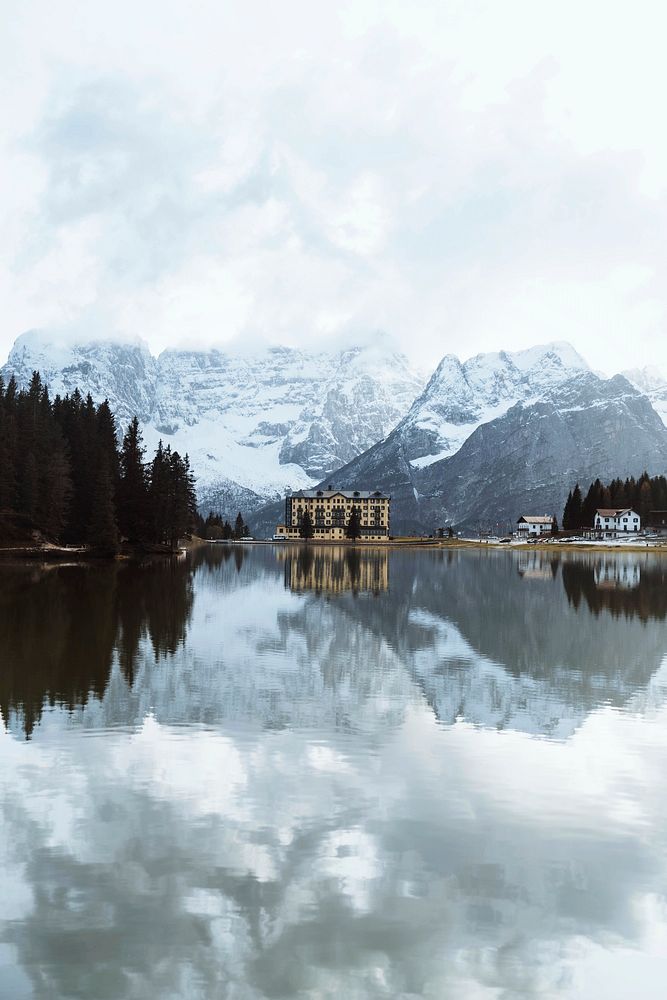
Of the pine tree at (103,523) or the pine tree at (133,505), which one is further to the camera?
the pine tree at (133,505)

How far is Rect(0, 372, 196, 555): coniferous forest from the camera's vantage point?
105 metres

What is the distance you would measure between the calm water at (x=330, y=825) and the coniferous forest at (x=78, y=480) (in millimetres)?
79049

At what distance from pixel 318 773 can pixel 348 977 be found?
6.85 metres

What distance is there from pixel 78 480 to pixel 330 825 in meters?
115

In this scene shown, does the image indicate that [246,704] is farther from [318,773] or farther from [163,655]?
[163,655]

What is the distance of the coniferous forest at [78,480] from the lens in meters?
105

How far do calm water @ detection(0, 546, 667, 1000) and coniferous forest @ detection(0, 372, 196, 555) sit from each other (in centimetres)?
7905

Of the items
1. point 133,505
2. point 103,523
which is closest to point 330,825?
point 103,523

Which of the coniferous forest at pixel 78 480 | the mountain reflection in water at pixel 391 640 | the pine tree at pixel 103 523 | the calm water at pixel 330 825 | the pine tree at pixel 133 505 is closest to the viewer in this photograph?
the calm water at pixel 330 825

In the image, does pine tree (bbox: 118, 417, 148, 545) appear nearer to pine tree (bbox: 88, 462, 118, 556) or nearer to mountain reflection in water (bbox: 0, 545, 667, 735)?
pine tree (bbox: 88, 462, 118, 556)

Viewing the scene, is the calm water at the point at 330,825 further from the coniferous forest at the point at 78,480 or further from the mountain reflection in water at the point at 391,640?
the coniferous forest at the point at 78,480

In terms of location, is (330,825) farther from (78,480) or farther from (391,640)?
(78,480)

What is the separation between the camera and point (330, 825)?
Answer: 1345cm

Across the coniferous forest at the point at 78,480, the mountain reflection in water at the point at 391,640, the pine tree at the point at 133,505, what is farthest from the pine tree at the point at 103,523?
the mountain reflection in water at the point at 391,640
